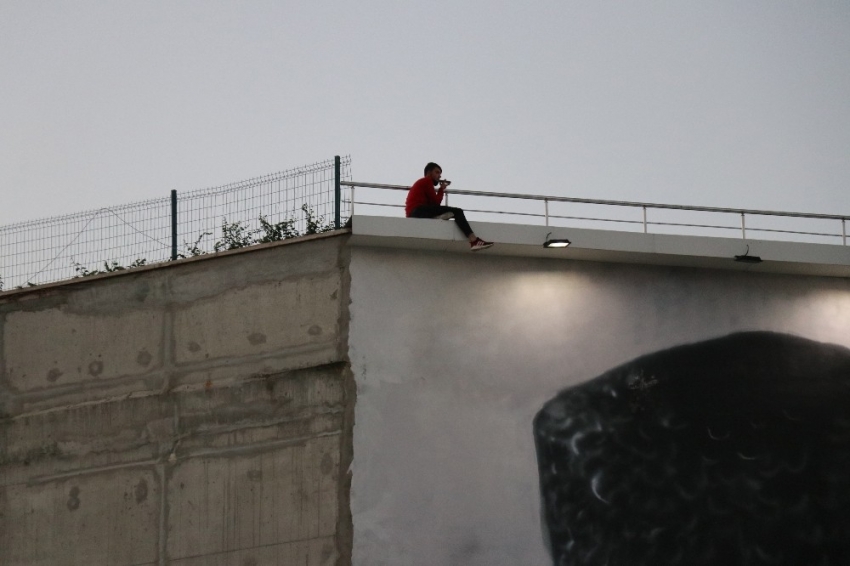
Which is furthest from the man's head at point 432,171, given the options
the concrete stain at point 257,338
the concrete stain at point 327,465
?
the concrete stain at point 327,465

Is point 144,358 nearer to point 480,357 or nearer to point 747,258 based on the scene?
point 480,357

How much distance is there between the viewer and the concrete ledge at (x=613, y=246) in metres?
18.6

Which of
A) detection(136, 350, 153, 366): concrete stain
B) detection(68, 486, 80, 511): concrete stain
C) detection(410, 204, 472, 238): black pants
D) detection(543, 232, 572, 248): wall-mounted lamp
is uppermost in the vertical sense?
detection(410, 204, 472, 238): black pants

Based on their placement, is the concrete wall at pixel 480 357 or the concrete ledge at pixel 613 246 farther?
the concrete ledge at pixel 613 246

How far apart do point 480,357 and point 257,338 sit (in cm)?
316

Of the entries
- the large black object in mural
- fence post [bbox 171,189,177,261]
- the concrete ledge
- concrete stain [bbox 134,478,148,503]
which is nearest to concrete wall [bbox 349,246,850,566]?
the concrete ledge

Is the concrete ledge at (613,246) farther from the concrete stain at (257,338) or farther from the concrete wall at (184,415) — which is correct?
the concrete stain at (257,338)

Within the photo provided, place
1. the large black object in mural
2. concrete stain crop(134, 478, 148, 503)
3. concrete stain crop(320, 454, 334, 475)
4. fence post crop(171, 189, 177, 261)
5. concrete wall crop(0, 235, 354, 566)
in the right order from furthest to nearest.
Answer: fence post crop(171, 189, 177, 261), concrete stain crop(134, 478, 148, 503), the large black object in mural, concrete wall crop(0, 235, 354, 566), concrete stain crop(320, 454, 334, 475)

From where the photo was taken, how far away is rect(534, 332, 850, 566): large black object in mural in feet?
60.7

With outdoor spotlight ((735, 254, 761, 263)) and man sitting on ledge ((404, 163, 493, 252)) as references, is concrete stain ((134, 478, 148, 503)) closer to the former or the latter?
man sitting on ledge ((404, 163, 493, 252))

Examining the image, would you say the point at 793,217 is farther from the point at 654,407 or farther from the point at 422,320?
the point at 422,320

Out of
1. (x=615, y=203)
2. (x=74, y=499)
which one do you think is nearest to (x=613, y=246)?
(x=615, y=203)

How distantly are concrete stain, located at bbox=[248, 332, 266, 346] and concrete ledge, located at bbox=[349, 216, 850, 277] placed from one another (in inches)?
73.7

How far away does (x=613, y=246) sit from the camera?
1906cm
